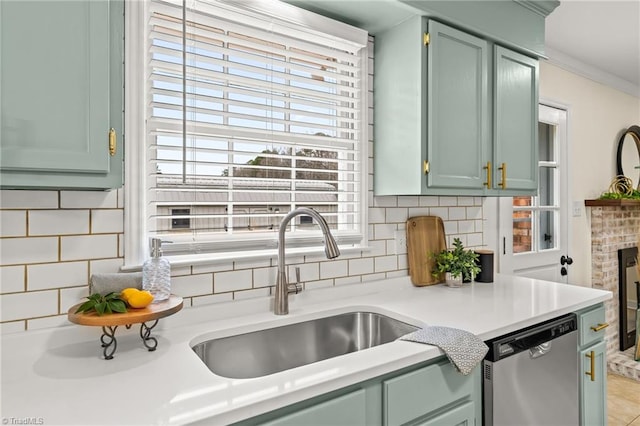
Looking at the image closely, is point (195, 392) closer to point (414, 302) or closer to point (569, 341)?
point (414, 302)

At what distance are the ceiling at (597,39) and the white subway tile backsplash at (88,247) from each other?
2710 millimetres

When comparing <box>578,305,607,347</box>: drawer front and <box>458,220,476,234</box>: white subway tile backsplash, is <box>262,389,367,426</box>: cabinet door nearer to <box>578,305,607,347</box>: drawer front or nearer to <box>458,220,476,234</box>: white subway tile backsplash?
<box>578,305,607,347</box>: drawer front

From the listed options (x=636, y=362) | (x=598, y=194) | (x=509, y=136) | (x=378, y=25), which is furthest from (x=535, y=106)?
(x=636, y=362)

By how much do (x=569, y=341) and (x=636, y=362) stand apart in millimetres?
2576

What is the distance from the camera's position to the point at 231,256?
5.35 feet

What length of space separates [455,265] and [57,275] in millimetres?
1758

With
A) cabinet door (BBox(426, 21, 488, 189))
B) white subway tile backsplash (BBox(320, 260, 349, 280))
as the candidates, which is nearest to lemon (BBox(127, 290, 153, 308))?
white subway tile backsplash (BBox(320, 260, 349, 280))

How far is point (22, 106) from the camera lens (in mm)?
961

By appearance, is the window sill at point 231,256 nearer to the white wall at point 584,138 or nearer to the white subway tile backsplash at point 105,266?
the white subway tile backsplash at point 105,266

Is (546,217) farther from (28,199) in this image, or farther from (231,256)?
(28,199)

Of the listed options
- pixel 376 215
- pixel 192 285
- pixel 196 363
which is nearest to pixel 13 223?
pixel 192 285

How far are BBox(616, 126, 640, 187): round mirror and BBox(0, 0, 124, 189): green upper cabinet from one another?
443 cm

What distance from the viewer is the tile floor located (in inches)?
110

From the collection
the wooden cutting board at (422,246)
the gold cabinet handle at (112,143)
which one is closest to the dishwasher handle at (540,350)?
the wooden cutting board at (422,246)
